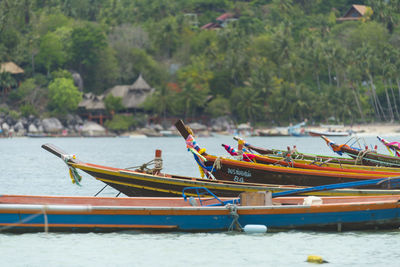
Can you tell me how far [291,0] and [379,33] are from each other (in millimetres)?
21937

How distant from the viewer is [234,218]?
1920 cm

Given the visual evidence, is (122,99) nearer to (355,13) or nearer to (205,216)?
(355,13)

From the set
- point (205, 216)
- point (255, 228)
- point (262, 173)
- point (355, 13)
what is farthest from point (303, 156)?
point (355, 13)

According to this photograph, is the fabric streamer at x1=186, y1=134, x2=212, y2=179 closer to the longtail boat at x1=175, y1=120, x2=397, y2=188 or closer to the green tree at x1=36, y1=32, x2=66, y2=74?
the longtail boat at x1=175, y1=120, x2=397, y2=188

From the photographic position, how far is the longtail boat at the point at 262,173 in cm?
2430

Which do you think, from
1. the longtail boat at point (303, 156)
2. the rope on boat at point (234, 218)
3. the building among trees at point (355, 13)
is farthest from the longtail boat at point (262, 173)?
the building among trees at point (355, 13)

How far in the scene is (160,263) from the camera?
17.7 meters

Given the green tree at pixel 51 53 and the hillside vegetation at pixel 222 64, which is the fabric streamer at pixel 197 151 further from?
the green tree at pixel 51 53

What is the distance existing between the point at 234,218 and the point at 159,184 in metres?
3.36

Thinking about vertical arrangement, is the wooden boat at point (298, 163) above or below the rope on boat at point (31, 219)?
above

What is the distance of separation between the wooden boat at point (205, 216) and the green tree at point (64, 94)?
8732 centimetres

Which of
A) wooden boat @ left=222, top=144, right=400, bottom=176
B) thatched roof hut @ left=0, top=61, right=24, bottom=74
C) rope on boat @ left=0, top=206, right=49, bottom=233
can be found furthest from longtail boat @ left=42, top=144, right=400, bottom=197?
thatched roof hut @ left=0, top=61, right=24, bottom=74

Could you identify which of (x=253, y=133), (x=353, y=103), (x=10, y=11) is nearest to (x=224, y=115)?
(x=253, y=133)

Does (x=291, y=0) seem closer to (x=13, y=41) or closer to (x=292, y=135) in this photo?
(x=292, y=135)
